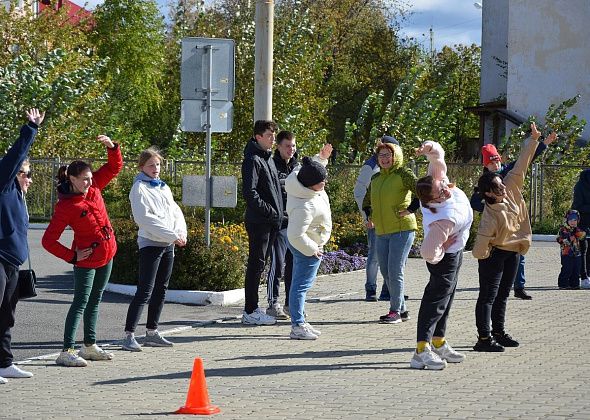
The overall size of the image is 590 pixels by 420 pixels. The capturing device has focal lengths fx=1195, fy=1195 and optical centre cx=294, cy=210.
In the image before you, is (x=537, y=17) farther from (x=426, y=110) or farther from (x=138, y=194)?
(x=138, y=194)

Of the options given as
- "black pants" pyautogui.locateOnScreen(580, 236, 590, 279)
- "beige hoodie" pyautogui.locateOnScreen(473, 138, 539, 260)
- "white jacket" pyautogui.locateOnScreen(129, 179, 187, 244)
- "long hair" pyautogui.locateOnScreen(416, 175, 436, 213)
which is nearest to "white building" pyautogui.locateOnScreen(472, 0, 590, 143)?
"black pants" pyautogui.locateOnScreen(580, 236, 590, 279)

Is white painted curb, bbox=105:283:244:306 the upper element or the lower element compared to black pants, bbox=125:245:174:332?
lower

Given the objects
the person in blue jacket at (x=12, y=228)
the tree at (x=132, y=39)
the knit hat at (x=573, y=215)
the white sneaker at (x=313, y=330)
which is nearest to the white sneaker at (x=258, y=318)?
the white sneaker at (x=313, y=330)

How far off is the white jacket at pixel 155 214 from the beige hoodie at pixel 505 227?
8.99 ft

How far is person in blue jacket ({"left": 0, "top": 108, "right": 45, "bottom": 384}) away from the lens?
9.12 meters

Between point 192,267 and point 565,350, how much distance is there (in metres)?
5.25

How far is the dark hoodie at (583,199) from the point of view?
16.7 meters

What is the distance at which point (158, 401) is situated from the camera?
839 cm

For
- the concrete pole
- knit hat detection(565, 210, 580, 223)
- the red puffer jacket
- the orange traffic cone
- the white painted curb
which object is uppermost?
the concrete pole

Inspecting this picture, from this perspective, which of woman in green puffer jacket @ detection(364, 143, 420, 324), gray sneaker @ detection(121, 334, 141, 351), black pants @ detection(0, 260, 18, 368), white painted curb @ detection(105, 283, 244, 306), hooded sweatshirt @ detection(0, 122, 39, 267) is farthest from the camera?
white painted curb @ detection(105, 283, 244, 306)

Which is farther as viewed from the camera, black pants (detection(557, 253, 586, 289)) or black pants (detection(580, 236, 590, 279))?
black pants (detection(580, 236, 590, 279))

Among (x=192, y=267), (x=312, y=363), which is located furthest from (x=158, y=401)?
(x=192, y=267)

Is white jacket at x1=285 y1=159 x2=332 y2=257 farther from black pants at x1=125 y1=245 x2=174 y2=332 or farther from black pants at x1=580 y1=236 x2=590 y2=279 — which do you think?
black pants at x1=580 y1=236 x2=590 y2=279

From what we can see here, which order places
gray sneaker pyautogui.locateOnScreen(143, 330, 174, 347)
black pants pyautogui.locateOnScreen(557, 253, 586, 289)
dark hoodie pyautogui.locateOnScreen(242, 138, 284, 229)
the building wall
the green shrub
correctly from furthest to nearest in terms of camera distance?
the building wall < black pants pyautogui.locateOnScreen(557, 253, 586, 289) < the green shrub < dark hoodie pyautogui.locateOnScreen(242, 138, 284, 229) < gray sneaker pyautogui.locateOnScreen(143, 330, 174, 347)
